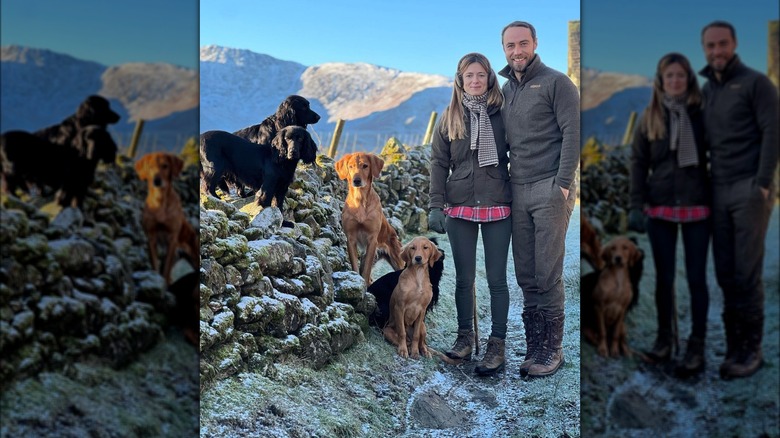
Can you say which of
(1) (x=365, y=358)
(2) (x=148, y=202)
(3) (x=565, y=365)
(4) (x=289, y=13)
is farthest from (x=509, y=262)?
(2) (x=148, y=202)

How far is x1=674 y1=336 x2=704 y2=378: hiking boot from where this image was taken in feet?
10.4

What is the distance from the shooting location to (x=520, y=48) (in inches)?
181

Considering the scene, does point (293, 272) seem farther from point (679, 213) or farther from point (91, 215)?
point (679, 213)

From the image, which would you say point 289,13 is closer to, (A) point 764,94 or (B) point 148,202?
(B) point 148,202

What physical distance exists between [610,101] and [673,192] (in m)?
0.44

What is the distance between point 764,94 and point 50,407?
280 cm

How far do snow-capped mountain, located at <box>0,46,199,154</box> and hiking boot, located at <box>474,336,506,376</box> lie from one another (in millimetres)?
2177

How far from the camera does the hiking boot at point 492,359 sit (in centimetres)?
475

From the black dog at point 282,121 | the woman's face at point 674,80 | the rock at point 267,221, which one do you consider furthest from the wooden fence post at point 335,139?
the woman's face at point 674,80

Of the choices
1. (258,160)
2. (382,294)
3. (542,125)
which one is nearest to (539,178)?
(542,125)

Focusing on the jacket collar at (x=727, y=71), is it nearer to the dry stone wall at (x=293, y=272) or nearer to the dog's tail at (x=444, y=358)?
the dry stone wall at (x=293, y=272)

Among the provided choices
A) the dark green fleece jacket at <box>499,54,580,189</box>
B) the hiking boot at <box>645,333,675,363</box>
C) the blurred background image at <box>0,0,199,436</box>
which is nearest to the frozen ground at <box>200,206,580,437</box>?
the dark green fleece jacket at <box>499,54,580,189</box>

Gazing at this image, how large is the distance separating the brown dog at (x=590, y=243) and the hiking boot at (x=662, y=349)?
15.0 inches

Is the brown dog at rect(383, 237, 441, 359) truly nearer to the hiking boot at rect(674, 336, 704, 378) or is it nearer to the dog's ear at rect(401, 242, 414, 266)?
the dog's ear at rect(401, 242, 414, 266)
